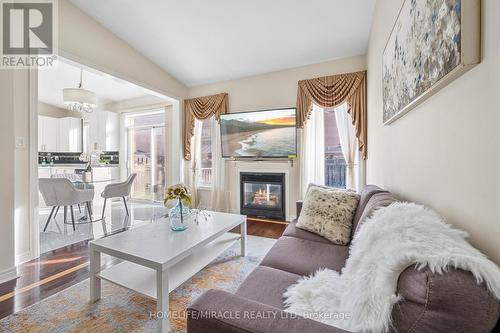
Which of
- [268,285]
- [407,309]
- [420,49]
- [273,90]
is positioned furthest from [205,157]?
[407,309]

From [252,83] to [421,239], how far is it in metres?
3.72

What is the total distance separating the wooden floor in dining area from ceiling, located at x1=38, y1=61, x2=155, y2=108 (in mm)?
2616

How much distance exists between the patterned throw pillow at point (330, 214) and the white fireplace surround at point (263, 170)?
1626 millimetres

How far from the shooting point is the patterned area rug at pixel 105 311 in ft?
4.55

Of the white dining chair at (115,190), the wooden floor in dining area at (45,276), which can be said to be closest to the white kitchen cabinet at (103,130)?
the white dining chair at (115,190)

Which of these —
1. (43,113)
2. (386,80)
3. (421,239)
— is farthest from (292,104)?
(43,113)

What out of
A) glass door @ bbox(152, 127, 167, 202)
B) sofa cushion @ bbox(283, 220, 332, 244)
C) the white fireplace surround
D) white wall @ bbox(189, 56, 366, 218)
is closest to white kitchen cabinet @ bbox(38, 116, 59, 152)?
glass door @ bbox(152, 127, 167, 202)

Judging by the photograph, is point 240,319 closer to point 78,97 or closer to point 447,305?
point 447,305

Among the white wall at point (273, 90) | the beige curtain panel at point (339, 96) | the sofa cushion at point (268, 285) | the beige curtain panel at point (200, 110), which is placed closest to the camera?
the sofa cushion at point (268, 285)

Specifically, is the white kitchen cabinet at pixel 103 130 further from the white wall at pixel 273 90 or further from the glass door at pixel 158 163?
the white wall at pixel 273 90

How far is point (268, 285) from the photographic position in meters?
1.17

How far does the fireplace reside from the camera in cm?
374

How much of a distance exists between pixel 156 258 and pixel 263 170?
266 cm

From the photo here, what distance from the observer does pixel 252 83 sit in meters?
3.96
